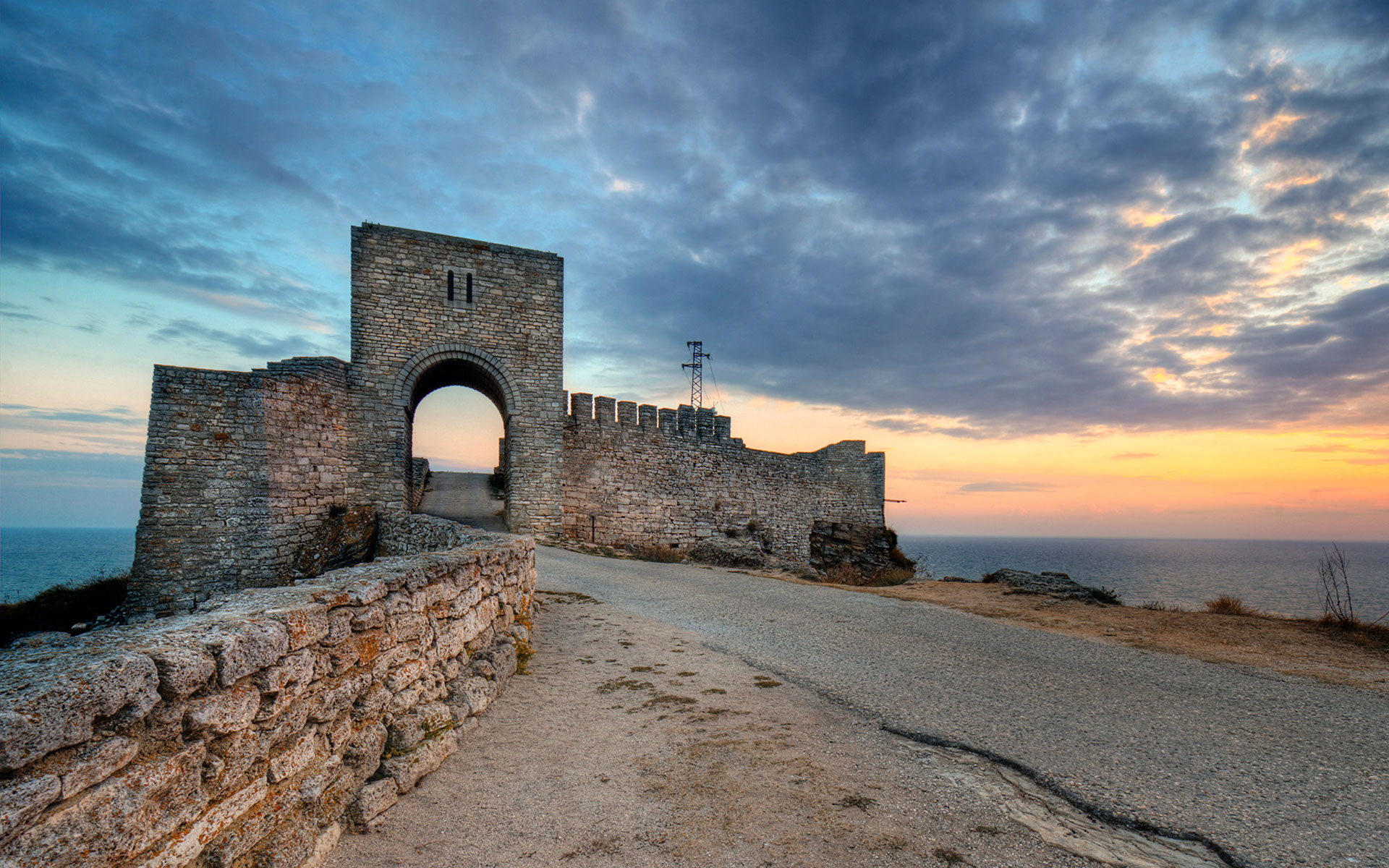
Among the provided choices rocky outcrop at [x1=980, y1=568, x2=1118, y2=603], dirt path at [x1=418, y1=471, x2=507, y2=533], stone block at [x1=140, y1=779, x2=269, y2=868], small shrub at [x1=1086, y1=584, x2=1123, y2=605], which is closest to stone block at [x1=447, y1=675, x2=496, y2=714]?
stone block at [x1=140, y1=779, x2=269, y2=868]

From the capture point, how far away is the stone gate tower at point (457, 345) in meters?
15.8

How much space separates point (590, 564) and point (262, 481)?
786cm

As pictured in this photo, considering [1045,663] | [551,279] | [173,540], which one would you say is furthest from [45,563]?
[1045,663]

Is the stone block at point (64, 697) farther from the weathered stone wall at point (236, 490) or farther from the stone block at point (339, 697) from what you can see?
the weathered stone wall at point (236, 490)

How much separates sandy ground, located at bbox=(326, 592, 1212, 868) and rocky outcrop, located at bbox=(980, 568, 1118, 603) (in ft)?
27.1

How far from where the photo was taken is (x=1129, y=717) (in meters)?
4.58

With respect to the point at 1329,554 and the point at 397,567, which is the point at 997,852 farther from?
the point at 1329,554

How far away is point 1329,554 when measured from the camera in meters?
8.50

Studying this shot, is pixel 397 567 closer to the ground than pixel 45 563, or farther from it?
farther from it

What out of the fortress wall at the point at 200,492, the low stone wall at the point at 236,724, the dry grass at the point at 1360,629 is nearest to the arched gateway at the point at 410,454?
the fortress wall at the point at 200,492

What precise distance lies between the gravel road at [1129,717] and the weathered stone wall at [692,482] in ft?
35.1

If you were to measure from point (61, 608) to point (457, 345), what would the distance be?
10.4 metres

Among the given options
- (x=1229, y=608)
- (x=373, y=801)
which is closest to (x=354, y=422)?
(x=373, y=801)

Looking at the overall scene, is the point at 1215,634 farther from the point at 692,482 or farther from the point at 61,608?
the point at 61,608
